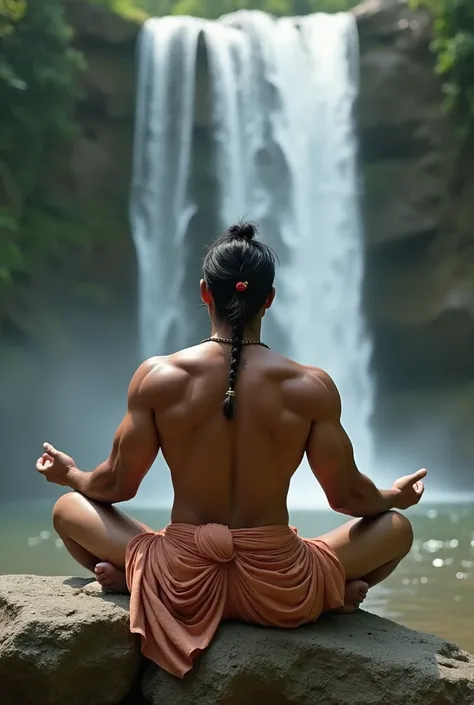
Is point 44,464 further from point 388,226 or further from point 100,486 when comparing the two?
point 388,226

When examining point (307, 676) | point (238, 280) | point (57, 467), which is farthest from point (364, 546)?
point (57, 467)

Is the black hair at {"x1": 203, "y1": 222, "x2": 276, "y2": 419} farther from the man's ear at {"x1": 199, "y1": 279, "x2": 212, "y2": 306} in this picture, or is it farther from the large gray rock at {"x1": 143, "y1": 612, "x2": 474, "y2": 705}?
the large gray rock at {"x1": 143, "y1": 612, "x2": 474, "y2": 705}

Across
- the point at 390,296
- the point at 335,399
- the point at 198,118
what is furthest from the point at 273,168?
the point at 335,399

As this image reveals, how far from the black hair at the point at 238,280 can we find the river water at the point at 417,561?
8.40 ft

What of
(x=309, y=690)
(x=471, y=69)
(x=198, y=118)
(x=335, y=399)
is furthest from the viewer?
(x=198, y=118)

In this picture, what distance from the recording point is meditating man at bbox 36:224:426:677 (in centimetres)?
281

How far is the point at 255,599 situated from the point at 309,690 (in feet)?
0.99

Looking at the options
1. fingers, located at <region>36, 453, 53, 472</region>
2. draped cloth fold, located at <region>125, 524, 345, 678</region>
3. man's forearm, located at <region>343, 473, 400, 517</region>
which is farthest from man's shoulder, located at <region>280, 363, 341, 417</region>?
fingers, located at <region>36, 453, 53, 472</region>

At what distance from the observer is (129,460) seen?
9.71 ft

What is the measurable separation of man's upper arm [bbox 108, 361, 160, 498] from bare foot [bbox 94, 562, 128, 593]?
257 millimetres

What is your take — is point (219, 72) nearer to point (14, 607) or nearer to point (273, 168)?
point (273, 168)

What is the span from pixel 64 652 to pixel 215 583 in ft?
1.57

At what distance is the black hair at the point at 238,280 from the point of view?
9.58 ft

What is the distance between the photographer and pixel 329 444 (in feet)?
9.60
